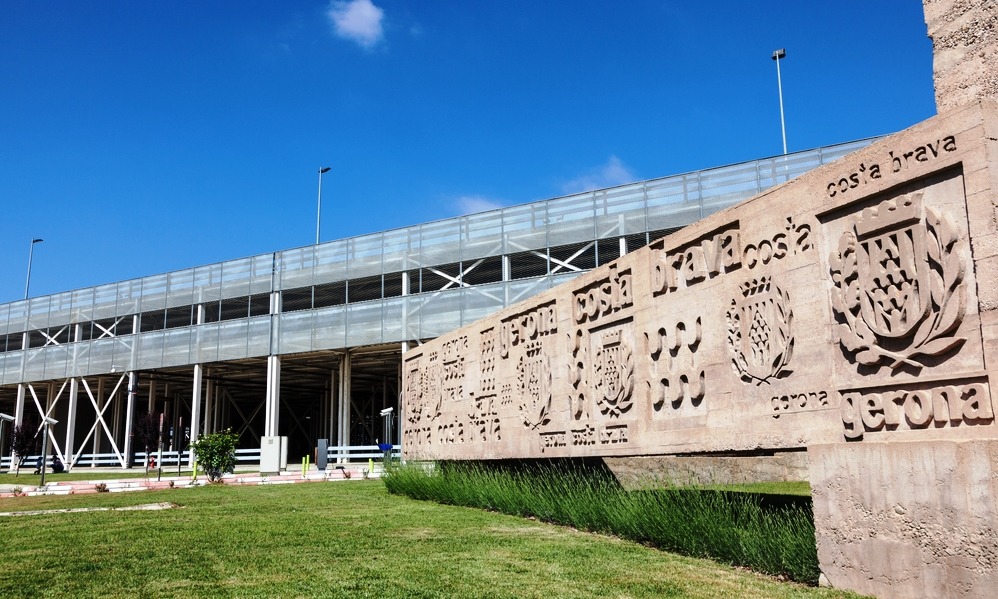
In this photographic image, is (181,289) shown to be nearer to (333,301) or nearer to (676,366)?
(333,301)

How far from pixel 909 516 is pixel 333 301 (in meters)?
32.0

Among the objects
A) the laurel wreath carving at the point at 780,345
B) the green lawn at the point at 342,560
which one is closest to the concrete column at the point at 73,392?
the green lawn at the point at 342,560

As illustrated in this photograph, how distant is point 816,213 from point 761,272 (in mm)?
871

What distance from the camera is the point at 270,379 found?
1403 inches

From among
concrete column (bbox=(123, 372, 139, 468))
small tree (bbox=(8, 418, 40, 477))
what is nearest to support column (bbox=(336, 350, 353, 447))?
concrete column (bbox=(123, 372, 139, 468))

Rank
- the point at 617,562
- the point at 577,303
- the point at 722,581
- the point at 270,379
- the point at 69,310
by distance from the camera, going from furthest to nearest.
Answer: the point at 69,310 → the point at 270,379 → the point at 577,303 → the point at 617,562 → the point at 722,581

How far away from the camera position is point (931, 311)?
5.79 meters

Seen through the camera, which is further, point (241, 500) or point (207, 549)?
point (241, 500)

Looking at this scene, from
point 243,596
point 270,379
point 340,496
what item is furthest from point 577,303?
point 270,379

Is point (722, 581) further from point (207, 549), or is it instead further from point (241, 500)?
point (241, 500)

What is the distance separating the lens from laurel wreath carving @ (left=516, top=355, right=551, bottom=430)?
12.2 metres

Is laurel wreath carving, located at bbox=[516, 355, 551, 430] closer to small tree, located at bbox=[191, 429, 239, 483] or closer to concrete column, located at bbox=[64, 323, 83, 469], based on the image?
small tree, located at bbox=[191, 429, 239, 483]

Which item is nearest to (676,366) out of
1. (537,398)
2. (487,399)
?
(537,398)

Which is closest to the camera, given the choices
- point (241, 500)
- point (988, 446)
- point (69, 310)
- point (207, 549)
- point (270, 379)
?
point (988, 446)
